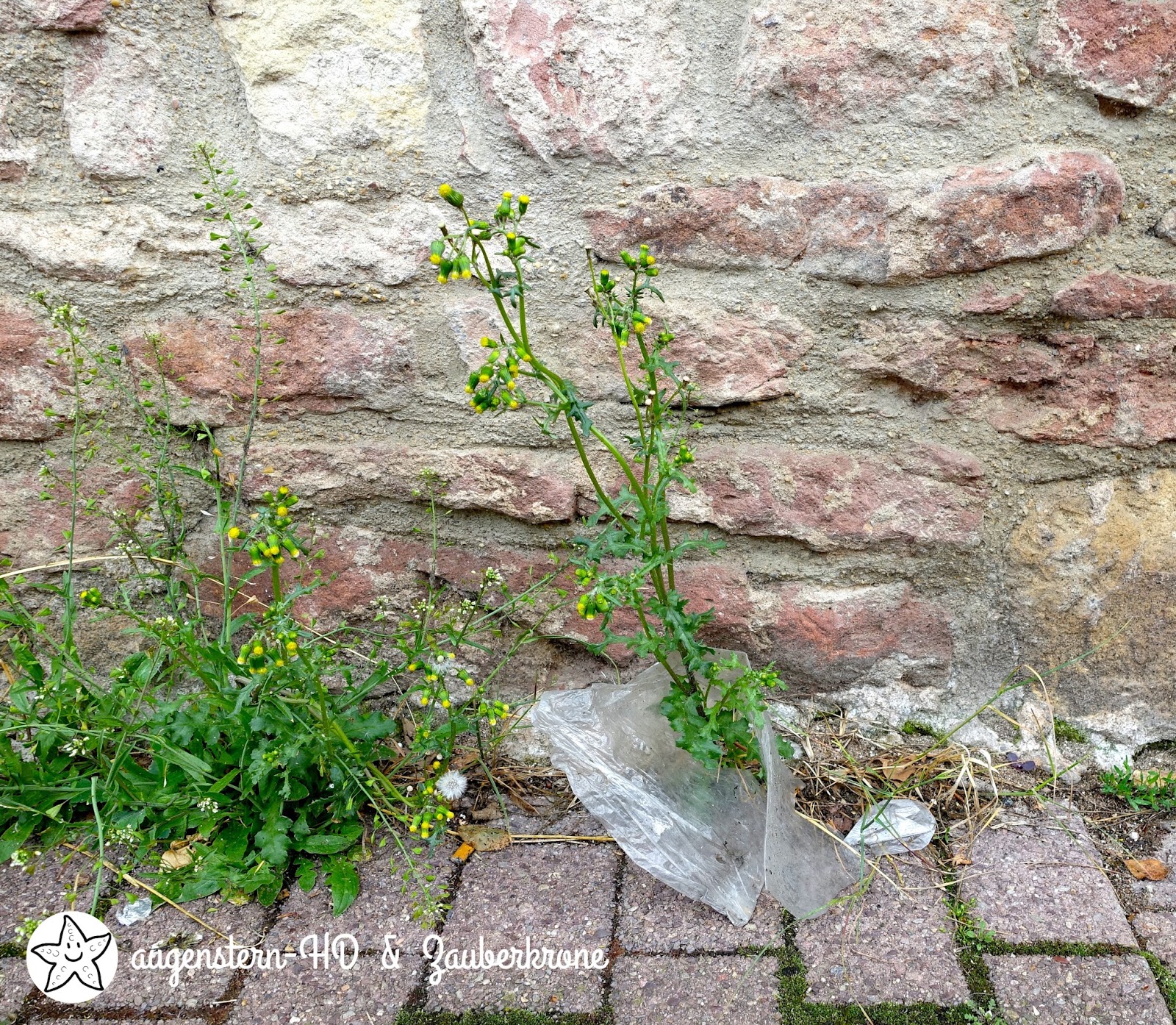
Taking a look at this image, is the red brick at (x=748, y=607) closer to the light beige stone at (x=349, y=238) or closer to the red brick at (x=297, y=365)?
the red brick at (x=297, y=365)

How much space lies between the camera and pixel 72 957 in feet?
4.43

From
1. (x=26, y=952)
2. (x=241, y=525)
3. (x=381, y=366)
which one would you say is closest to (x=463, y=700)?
(x=241, y=525)

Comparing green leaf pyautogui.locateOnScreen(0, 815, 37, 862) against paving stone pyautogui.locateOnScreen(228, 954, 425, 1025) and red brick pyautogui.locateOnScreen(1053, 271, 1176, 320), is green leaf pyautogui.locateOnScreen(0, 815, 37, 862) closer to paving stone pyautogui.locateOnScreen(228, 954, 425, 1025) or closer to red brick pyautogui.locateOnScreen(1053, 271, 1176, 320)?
paving stone pyautogui.locateOnScreen(228, 954, 425, 1025)

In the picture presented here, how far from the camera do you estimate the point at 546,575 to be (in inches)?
67.4

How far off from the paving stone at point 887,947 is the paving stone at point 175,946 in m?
0.86

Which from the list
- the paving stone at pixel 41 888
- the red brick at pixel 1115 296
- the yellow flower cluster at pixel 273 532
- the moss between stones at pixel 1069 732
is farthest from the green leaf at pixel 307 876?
the red brick at pixel 1115 296

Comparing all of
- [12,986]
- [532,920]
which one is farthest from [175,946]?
[532,920]

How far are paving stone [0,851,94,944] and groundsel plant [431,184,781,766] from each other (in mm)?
970

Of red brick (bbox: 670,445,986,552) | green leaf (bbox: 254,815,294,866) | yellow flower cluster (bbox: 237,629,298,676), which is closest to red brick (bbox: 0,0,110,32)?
yellow flower cluster (bbox: 237,629,298,676)

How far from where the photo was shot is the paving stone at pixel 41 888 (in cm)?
145

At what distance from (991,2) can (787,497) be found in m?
0.83

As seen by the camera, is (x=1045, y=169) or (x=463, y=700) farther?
(x=463, y=700)

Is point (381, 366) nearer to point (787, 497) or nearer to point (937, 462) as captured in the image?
point (787, 497)

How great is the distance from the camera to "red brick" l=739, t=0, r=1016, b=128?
1.36m
